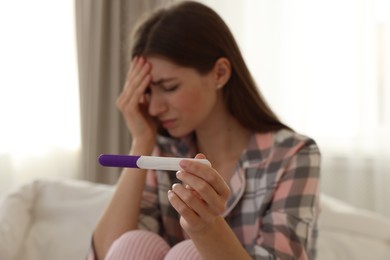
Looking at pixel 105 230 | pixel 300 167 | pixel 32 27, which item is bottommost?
pixel 105 230

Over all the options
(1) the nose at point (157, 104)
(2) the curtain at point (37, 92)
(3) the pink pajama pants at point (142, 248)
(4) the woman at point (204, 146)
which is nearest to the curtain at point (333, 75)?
(2) the curtain at point (37, 92)

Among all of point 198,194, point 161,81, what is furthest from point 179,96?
point 198,194

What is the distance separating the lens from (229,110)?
1173 mm

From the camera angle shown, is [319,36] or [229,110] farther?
[319,36]

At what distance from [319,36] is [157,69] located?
1.18 m

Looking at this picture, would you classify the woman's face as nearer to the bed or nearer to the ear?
the ear

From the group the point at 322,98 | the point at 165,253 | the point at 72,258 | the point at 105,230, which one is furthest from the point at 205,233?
the point at 322,98

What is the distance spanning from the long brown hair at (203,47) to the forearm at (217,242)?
15.0 inches

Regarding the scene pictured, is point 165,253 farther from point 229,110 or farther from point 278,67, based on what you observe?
point 278,67

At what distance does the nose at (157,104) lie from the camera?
110cm

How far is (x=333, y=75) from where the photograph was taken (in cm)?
210

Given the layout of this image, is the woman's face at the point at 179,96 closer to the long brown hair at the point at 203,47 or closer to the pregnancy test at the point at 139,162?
the long brown hair at the point at 203,47

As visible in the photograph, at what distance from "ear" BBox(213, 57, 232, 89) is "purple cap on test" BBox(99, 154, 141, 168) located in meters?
0.50

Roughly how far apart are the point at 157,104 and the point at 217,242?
406 mm
